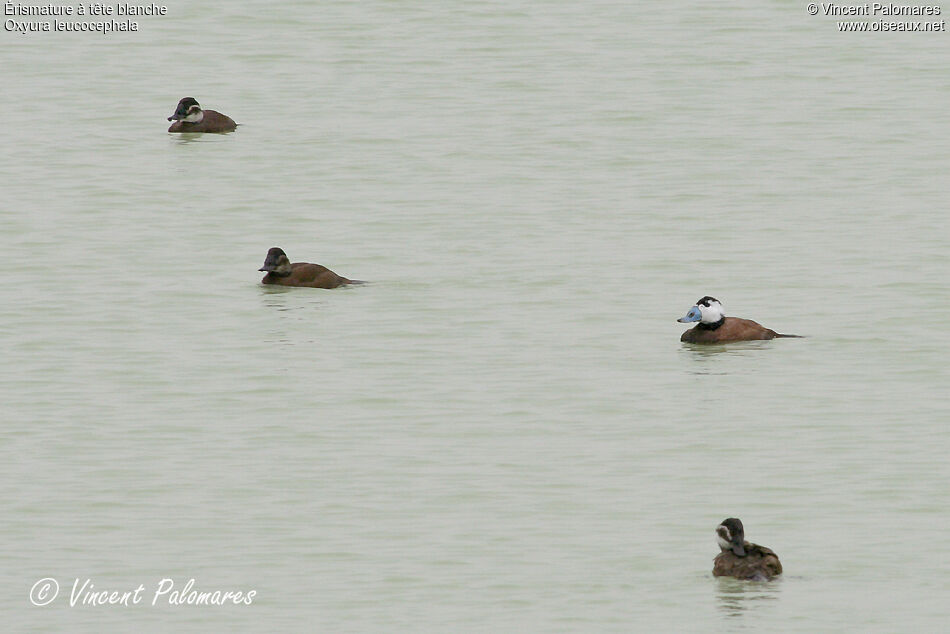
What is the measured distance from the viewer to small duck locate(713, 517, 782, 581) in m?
17.5

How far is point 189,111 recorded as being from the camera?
39.9 m

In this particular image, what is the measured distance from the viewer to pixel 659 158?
37219 millimetres

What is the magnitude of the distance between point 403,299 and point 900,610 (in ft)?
40.6

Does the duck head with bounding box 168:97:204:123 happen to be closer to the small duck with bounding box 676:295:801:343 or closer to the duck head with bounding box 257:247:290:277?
the duck head with bounding box 257:247:290:277

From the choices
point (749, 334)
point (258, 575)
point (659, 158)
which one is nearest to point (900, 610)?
point (258, 575)

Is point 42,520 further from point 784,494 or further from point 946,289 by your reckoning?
point 946,289

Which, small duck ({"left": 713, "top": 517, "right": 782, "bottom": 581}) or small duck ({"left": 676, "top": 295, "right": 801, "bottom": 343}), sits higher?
small duck ({"left": 713, "top": 517, "right": 782, "bottom": 581})

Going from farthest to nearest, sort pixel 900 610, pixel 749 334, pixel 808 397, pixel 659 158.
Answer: pixel 659 158
pixel 749 334
pixel 808 397
pixel 900 610

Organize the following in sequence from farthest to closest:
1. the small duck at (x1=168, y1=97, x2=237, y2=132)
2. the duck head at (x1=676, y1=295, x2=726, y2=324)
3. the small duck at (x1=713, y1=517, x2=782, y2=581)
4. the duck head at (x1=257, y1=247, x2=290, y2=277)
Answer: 1. the small duck at (x1=168, y1=97, x2=237, y2=132)
2. the duck head at (x1=257, y1=247, x2=290, y2=277)
3. the duck head at (x1=676, y1=295, x2=726, y2=324)
4. the small duck at (x1=713, y1=517, x2=782, y2=581)

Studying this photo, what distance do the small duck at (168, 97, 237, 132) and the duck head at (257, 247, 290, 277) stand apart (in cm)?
1077

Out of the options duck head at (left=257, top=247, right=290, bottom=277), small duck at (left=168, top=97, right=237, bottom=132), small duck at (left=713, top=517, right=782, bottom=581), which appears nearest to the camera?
small duck at (left=713, top=517, right=782, bottom=581)

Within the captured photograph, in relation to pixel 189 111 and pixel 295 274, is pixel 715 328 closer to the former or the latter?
pixel 295 274

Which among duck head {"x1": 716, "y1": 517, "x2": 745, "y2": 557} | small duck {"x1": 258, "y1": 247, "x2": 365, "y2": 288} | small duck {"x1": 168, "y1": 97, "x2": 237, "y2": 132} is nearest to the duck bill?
small duck {"x1": 258, "y1": 247, "x2": 365, "y2": 288}

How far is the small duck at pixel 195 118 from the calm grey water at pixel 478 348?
0.40m
